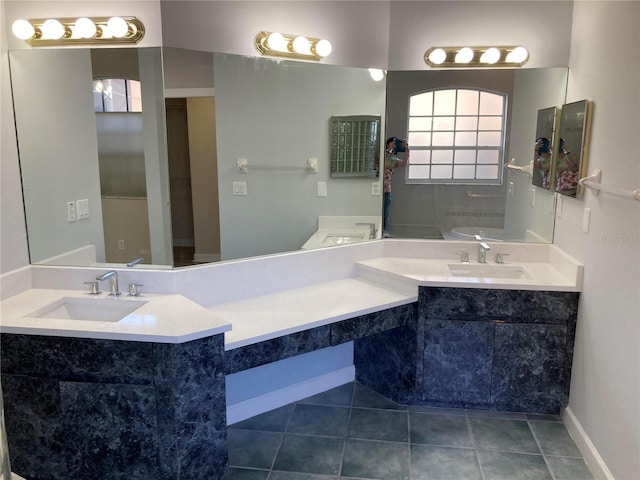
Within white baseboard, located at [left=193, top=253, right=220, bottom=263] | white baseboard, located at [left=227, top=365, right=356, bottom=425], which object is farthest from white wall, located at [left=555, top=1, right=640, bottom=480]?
white baseboard, located at [left=193, top=253, right=220, bottom=263]

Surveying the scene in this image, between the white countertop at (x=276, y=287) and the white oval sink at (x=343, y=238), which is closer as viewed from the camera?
the white countertop at (x=276, y=287)

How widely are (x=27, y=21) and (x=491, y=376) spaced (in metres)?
2.89

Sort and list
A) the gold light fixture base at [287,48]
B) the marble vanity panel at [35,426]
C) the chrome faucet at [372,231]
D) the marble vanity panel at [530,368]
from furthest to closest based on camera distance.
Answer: the chrome faucet at [372,231]
the marble vanity panel at [530,368]
the gold light fixture base at [287,48]
the marble vanity panel at [35,426]

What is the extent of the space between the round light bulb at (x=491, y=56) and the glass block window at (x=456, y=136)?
0.58 ft

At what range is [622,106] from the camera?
209cm

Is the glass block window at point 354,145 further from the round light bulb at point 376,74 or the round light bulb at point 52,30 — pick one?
the round light bulb at point 52,30

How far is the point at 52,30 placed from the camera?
2.19 meters

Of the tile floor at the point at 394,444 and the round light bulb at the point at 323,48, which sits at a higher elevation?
the round light bulb at the point at 323,48

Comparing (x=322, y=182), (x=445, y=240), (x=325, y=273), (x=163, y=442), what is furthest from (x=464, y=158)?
(x=163, y=442)

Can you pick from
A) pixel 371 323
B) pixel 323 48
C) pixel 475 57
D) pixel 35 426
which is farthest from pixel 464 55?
pixel 35 426

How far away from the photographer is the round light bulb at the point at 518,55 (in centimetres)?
275

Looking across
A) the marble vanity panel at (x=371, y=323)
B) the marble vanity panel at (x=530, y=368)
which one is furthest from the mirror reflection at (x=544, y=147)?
the marble vanity panel at (x=371, y=323)

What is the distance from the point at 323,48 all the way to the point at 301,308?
4.57 ft

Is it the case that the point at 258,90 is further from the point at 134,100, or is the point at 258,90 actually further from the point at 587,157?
the point at 587,157
